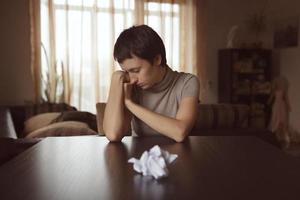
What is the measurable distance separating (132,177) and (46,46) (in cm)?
389

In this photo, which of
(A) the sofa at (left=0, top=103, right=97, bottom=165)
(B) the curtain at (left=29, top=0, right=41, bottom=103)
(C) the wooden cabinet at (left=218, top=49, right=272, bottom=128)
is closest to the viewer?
(A) the sofa at (left=0, top=103, right=97, bottom=165)

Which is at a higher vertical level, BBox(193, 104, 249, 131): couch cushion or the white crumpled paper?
the white crumpled paper

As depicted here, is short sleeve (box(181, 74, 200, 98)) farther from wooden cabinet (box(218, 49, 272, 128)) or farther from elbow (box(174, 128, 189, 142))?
wooden cabinet (box(218, 49, 272, 128))

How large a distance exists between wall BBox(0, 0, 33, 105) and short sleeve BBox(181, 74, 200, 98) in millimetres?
3319

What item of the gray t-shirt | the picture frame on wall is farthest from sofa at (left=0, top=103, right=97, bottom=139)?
the picture frame on wall

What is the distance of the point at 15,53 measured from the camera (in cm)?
436

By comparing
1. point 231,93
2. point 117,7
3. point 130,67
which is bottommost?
point 231,93

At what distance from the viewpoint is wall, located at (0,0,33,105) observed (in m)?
4.31

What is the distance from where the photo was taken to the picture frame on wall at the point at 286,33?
4.66 metres

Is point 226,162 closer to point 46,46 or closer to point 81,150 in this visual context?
point 81,150

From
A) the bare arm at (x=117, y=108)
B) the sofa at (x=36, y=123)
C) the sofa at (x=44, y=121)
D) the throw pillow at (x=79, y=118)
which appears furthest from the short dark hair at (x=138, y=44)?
the throw pillow at (x=79, y=118)

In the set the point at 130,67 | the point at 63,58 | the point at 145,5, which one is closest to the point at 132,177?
the point at 130,67

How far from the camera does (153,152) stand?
84 centimetres

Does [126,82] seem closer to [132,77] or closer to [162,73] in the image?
[132,77]
